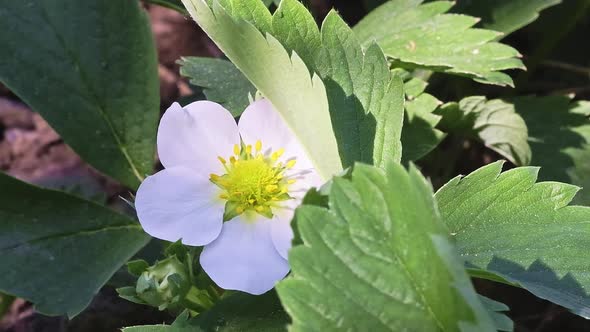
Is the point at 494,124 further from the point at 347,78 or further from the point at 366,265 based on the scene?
the point at 366,265

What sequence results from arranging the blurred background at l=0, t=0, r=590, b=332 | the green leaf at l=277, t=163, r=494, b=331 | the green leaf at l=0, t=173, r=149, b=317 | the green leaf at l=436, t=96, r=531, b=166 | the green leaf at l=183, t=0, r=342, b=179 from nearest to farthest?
the green leaf at l=277, t=163, r=494, b=331, the green leaf at l=183, t=0, r=342, b=179, the green leaf at l=0, t=173, r=149, b=317, the green leaf at l=436, t=96, r=531, b=166, the blurred background at l=0, t=0, r=590, b=332

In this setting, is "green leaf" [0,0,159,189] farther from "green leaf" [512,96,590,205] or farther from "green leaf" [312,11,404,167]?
"green leaf" [512,96,590,205]

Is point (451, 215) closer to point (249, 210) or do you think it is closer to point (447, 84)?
point (249, 210)

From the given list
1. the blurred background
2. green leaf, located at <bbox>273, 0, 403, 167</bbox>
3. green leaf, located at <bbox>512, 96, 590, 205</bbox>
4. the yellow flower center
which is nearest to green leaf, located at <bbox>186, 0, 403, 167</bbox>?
green leaf, located at <bbox>273, 0, 403, 167</bbox>

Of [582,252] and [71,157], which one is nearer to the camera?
[582,252]

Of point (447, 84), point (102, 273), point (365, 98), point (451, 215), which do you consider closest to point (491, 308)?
point (451, 215)
